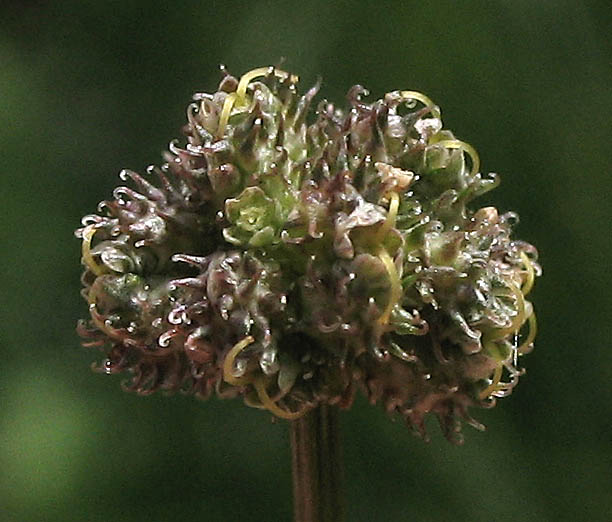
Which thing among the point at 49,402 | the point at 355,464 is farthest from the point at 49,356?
the point at 355,464

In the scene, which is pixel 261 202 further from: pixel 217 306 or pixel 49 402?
pixel 49 402

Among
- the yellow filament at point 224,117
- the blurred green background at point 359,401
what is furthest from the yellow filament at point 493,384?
the blurred green background at point 359,401

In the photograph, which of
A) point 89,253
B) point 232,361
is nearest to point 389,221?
point 232,361

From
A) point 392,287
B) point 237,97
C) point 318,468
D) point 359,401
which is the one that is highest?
point 237,97

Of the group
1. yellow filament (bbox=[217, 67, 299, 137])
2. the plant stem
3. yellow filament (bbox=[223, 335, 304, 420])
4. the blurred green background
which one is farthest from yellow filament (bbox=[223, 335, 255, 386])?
the blurred green background

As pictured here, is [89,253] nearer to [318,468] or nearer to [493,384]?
[318,468]

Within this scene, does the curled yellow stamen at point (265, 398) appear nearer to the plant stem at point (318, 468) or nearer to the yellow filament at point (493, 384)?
the plant stem at point (318, 468)

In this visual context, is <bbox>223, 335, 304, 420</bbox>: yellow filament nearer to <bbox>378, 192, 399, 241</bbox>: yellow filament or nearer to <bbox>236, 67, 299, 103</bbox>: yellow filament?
<bbox>378, 192, 399, 241</bbox>: yellow filament
